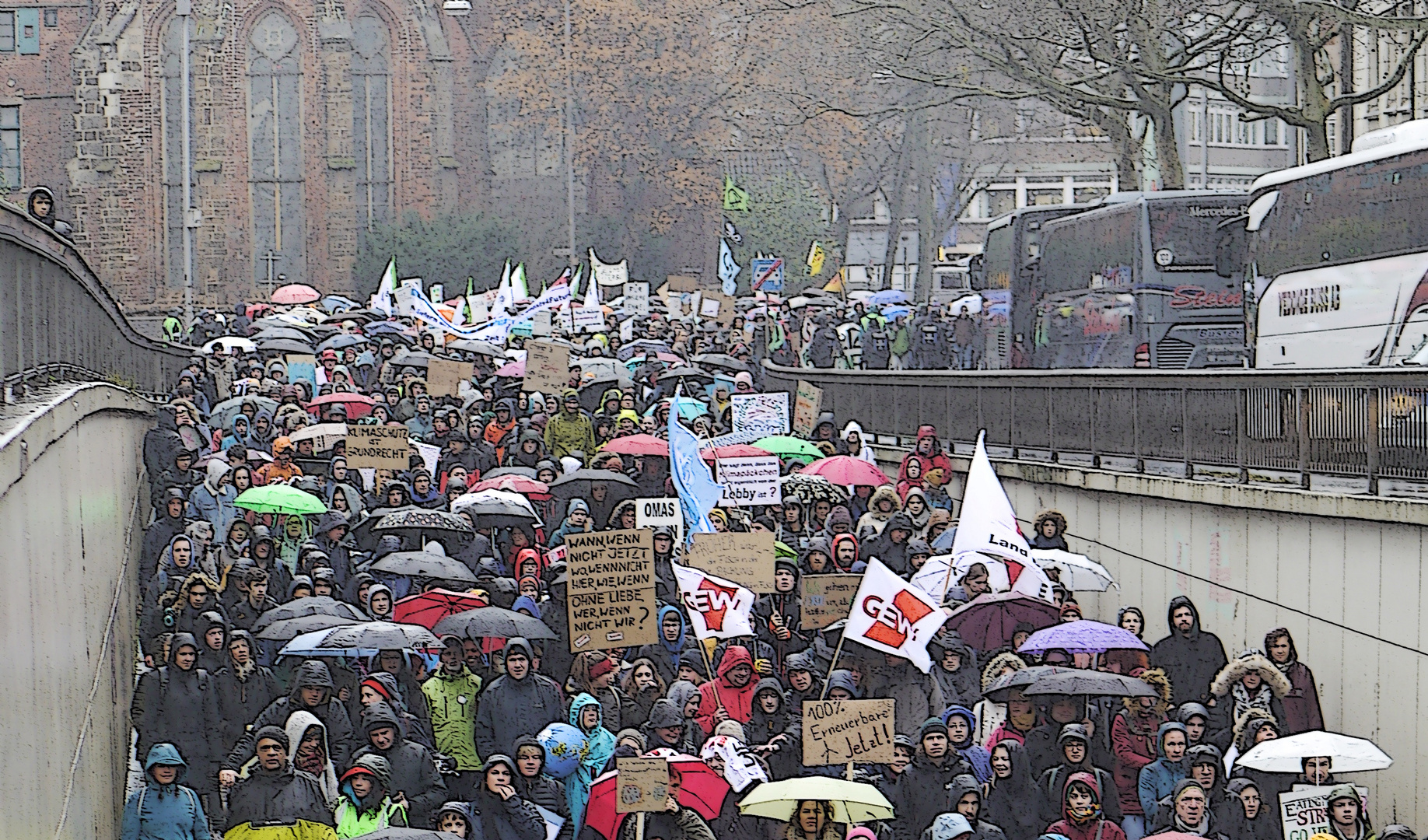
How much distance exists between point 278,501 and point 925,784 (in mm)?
6454

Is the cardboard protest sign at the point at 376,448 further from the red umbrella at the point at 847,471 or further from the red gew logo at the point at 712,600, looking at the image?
the red gew logo at the point at 712,600

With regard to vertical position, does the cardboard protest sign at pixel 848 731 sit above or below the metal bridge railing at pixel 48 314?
below

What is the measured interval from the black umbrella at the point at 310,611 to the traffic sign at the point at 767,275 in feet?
105

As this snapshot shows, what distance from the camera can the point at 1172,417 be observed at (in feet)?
55.9

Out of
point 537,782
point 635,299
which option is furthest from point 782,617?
point 635,299

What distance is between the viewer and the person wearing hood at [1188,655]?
40.6ft

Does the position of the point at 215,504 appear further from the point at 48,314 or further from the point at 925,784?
the point at 925,784

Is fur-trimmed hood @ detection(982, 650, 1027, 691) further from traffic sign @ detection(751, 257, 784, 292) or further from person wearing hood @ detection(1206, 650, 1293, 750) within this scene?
traffic sign @ detection(751, 257, 784, 292)

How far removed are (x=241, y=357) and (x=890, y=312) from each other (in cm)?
1798

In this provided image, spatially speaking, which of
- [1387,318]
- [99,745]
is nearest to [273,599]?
[99,745]

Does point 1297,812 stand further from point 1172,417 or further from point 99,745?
point 1172,417

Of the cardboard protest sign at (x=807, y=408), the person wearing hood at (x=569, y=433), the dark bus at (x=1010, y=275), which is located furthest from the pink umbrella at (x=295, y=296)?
the person wearing hood at (x=569, y=433)

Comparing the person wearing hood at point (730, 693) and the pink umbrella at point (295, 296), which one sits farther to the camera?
the pink umbrella at point (295, 296)

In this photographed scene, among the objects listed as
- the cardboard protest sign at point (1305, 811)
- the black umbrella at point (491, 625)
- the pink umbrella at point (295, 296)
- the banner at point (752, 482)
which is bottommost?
the cardboard protest sign at point (1305, 811)
